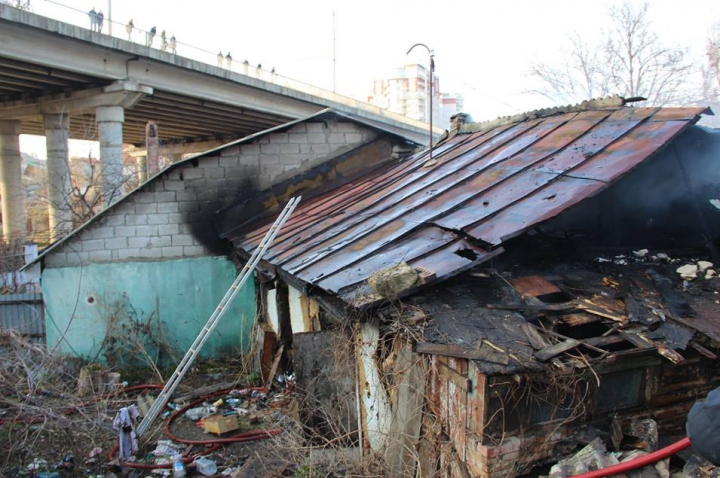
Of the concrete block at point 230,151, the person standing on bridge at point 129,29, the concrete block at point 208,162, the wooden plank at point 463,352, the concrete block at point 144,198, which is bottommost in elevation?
the wooden plank at point 463,352

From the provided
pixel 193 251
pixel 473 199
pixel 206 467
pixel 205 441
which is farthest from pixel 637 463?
pixel 193 251

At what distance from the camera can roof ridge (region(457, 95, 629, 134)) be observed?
7098 millimetres

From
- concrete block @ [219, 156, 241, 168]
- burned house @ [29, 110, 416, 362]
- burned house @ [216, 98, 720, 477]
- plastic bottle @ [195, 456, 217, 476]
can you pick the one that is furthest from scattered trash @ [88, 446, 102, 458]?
concrete block @ [219, 156, 241, 168]

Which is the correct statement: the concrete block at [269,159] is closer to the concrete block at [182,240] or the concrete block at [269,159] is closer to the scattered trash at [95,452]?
the concrete block at [182,240]

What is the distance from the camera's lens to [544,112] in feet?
27.2

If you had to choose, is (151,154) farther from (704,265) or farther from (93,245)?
(704,265)

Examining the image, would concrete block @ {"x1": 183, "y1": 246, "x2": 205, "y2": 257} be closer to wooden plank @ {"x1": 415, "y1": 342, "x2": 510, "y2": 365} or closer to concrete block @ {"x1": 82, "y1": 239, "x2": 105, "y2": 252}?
concrete block @ {"x1": 82, "y1": 239, "x2": 105, "y2": 252}

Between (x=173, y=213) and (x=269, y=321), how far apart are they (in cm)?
279

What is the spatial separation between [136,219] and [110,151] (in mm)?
9506

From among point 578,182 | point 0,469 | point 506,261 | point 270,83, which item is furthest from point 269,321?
point 270,83

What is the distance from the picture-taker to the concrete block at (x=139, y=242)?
33.7 ft

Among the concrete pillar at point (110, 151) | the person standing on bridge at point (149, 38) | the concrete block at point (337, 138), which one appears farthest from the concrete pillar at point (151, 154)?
the concrete block at point (337, 138)

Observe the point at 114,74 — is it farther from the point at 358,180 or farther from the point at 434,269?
the point at 434,269

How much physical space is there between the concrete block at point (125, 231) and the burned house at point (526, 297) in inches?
159
